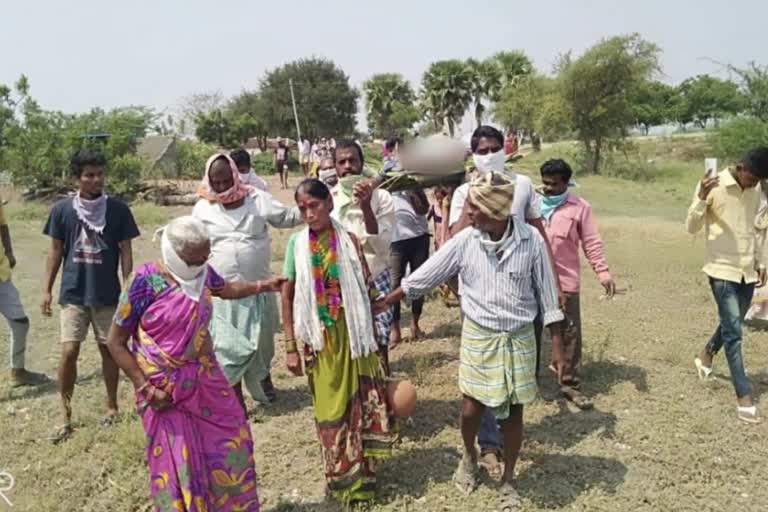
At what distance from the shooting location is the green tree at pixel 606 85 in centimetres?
2462

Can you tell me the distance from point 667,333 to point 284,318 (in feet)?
14.3

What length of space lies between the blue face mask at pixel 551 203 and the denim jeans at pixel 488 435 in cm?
155

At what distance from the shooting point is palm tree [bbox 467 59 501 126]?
152 feet

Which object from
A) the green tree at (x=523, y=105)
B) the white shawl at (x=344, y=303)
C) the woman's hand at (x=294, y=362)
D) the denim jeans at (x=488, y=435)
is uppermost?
the green tree at (x=523, y=105)

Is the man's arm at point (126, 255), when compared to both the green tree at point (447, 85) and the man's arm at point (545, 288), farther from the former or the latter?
the green tree at point (447, 85)

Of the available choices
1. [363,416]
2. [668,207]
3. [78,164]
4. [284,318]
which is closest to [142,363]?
→ [284,318]

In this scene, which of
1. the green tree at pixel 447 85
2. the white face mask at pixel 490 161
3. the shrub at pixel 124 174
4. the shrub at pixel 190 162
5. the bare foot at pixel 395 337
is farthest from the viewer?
the green tree at pixel 447 85

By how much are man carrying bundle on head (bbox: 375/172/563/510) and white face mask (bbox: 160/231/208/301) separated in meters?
0.98

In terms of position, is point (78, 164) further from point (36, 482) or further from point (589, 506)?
point (589, 506)

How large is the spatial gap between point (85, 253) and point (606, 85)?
24438 mm

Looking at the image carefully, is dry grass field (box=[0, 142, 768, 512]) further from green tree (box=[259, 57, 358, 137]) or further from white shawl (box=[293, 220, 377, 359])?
green tree (box=[259, 57, 358, 137])

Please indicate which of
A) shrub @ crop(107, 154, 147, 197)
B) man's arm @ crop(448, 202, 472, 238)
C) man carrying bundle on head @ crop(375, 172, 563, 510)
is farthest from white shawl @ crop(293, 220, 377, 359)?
shrub @ crop(107, 154, 147, 197)

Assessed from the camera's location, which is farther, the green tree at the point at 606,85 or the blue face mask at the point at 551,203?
the green tree at the point at 606,85

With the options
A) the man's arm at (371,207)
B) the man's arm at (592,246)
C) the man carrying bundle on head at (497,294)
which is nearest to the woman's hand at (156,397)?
the man carrying bundle on head at (497,294)
